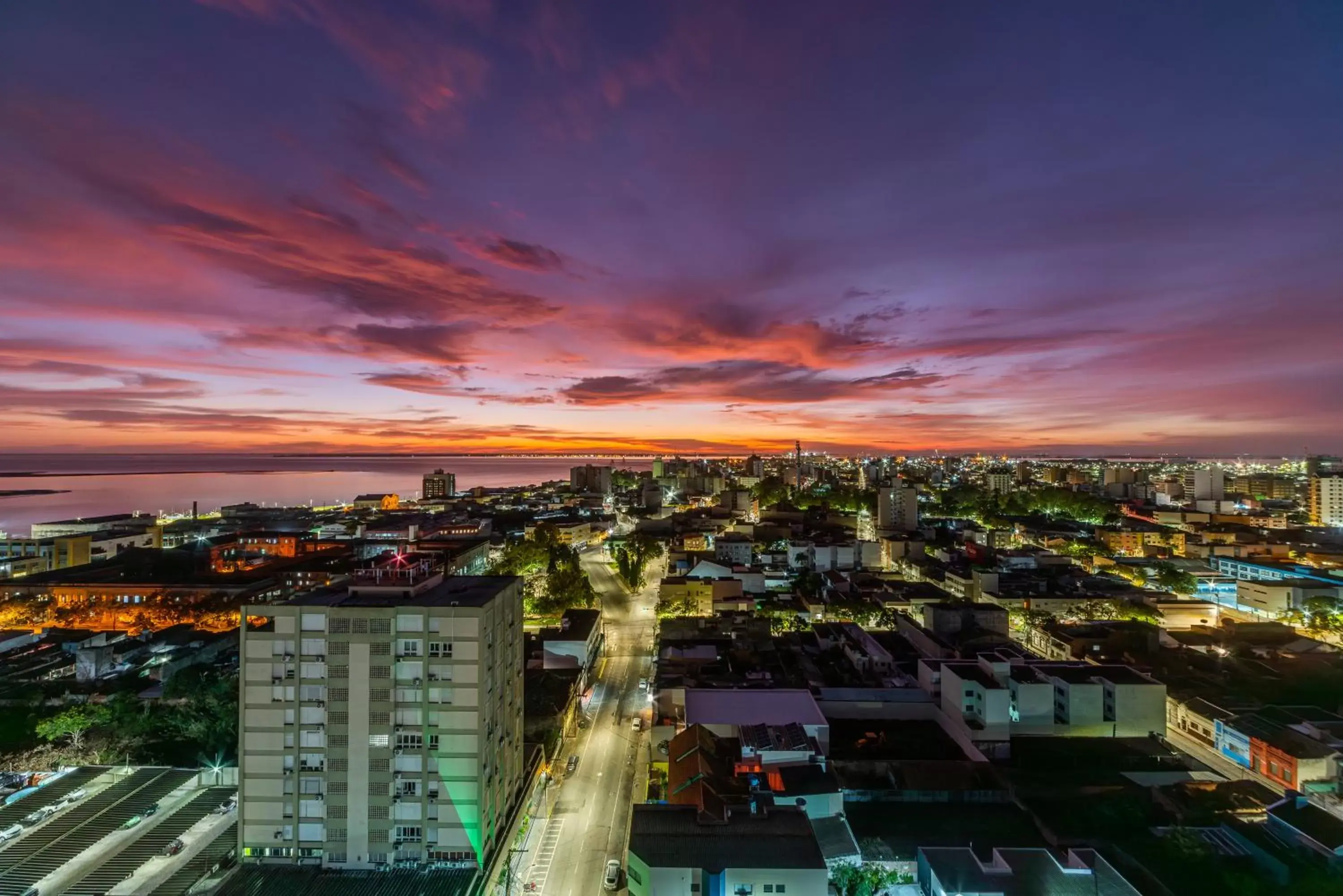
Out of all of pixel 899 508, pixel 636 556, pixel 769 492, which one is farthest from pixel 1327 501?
pixel 636 556

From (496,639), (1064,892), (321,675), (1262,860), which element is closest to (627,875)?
(496,639)

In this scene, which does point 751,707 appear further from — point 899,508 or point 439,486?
point 439,486

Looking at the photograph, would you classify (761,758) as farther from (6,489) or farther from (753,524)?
(6,489)

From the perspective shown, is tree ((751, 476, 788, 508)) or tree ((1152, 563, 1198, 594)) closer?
tree ((1152, 563, 1198, 594))

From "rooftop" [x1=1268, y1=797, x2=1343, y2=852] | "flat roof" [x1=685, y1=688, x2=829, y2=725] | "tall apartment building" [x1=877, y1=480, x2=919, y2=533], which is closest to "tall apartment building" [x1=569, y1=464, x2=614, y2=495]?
"tall apartment building" [x1=877, y1=480, x2=919, y2=533]

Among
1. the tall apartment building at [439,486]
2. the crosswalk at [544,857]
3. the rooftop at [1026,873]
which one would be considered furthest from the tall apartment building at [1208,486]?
the tall apartment building at [439,486]

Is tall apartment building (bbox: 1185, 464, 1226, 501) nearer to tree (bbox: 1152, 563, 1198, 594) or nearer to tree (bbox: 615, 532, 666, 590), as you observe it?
tree (bbox: 1152, 563, 1198, 594)
